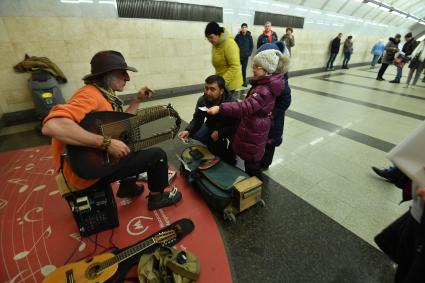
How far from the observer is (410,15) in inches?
563

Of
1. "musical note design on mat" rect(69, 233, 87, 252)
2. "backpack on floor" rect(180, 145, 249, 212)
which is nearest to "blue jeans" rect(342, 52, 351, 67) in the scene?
"backpack on floor" rect(180, 145, 249, 212)

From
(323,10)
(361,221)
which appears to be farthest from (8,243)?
(323,10)

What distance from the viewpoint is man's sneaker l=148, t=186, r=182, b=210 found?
76.9 inches

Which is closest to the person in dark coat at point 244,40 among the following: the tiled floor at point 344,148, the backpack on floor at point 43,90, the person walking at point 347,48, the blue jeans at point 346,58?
Result: the tiled floor at point 344,148

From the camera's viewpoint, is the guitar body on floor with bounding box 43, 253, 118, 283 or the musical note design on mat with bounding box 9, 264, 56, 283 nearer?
the guitar body on floor with bounding box 43, 253, 118, 283

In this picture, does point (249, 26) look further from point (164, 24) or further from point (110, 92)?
point (110, 92)

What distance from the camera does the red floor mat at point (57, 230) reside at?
1.49 meters

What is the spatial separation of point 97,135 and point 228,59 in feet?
6.57

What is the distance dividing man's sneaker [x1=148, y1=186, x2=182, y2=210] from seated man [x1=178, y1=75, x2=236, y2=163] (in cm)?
58

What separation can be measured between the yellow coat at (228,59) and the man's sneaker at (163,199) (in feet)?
5.16

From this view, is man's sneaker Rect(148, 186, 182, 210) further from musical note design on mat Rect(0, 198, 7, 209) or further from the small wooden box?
musical note design on mat Rect(0, 198, 7, 209)

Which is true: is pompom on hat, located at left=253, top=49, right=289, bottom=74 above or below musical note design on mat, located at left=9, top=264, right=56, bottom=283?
above

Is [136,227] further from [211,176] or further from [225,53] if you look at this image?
[225,53]

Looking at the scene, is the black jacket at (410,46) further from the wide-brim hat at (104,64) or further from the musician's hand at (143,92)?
the wide-brim hat at (104,64)
